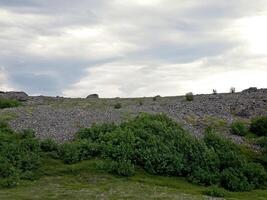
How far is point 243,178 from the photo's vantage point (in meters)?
42.3

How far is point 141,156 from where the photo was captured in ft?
141

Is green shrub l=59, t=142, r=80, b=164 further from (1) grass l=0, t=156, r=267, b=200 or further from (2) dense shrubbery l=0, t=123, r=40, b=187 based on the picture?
(2) dense shrubbery l=0, t=123, r=40, b=187

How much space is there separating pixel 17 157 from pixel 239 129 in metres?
22.9

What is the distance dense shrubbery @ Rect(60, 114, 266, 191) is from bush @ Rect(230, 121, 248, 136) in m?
7.91

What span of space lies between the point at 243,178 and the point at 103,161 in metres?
9.91

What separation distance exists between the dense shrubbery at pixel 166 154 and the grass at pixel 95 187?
0.97 m

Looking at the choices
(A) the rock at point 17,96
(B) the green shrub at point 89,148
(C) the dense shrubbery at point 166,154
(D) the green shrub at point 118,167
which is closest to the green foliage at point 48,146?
(C) the dense shrubbery at point 166,154

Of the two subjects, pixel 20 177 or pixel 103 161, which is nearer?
pixel 20 177

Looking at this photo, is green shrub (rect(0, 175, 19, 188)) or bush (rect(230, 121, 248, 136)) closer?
green shrub (rect(0, 175, 19, 188))

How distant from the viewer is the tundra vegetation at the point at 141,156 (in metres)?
40.3

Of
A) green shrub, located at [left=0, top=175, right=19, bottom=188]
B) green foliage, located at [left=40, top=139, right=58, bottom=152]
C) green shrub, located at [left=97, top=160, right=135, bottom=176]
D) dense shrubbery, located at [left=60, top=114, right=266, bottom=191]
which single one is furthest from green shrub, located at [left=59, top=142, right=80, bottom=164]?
green shrub, located at [left=0, top=175, right=19, bottom=188]

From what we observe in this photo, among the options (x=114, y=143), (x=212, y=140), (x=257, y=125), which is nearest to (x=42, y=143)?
(x=114, y=143)

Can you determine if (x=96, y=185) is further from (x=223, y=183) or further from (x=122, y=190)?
(x=223, y=183)

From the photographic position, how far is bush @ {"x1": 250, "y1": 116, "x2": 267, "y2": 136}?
55.8 m
